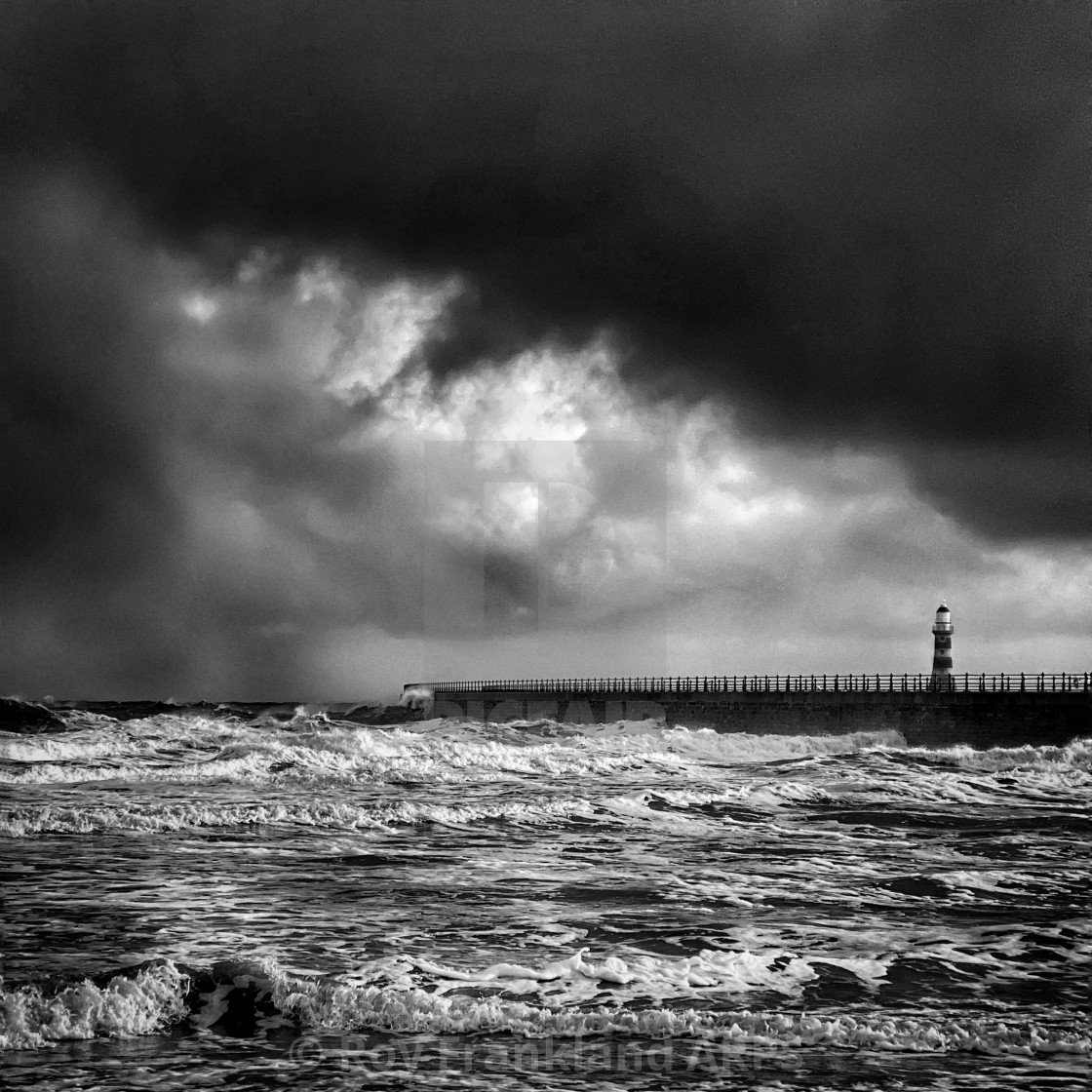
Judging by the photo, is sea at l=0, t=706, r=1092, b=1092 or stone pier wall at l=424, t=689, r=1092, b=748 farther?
stone pier wall at l=424, t=689, r=1092, b=748

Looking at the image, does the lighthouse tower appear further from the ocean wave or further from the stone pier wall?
the ocean wave

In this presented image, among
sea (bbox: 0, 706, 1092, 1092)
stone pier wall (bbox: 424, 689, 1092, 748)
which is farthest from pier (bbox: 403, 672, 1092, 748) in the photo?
sea (bbox: 0, 706, 1092, 1092)

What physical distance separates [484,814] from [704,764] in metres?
18.5

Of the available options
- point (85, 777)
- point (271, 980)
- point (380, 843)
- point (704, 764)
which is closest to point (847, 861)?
point (380, 843)

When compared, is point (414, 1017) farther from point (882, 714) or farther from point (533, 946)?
point (882, 714)

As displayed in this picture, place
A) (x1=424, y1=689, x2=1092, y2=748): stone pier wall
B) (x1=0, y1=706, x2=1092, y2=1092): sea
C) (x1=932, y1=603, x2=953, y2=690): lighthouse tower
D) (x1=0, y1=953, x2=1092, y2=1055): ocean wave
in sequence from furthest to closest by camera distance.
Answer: (x1=932, y1=603, x2=953, y2=690): lighthouse tower
(x1=424, y1=689, x2=1092, y2=748): stone pier wall
(x1=0, y1=953, x2=1092, y2=1055): ocean wave
(x1=0, y1=706, x2=1092, y2=1092): sea

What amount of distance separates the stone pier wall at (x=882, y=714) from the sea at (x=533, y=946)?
23.3 metres

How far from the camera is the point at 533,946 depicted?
8633mm

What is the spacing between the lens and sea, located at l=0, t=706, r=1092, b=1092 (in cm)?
611

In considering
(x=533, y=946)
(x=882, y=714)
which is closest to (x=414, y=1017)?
(x=533, y=946)

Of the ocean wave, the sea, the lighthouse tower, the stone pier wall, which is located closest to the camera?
the sea

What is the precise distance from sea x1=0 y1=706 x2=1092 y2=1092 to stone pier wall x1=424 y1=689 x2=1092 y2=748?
76.5 ft

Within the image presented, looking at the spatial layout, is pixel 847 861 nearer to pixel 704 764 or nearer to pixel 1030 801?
pixel 1030 801

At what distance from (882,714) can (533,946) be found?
39048 mm
